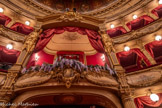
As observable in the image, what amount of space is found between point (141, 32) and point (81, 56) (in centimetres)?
507

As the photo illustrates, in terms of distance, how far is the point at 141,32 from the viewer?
805cm

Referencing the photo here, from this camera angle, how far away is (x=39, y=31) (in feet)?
26.0

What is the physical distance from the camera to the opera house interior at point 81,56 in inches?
187

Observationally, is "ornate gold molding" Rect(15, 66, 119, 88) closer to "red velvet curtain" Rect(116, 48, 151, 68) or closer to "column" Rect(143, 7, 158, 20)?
"red velvet curtain" Rect(116, 48, 151, 68)

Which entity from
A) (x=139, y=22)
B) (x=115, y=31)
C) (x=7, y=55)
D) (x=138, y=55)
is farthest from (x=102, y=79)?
(x=139, y=22)

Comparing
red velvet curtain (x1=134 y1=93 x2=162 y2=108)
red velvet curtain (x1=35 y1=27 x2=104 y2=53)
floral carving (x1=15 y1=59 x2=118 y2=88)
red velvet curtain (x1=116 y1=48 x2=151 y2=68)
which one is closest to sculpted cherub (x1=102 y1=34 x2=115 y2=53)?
red velvet curtain (x1=35 y1=27 x2=104 y2=53)

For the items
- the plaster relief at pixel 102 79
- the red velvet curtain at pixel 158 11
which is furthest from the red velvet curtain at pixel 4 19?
the red velvet curtain at pixel 158 11

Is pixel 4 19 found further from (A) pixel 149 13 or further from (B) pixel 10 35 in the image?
(A) pixel 149 13

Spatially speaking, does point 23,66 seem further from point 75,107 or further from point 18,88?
point 75,107

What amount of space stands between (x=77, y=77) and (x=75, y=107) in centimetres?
198

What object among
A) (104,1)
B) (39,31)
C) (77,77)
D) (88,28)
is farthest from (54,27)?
(104,1)

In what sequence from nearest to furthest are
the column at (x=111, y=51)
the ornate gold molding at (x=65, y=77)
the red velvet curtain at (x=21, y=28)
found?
1. the ornate gold molding at (x=65, y=77)
2. the column at (x=111, y=51)
3. the red velvet curtain at (x=21, y=28)

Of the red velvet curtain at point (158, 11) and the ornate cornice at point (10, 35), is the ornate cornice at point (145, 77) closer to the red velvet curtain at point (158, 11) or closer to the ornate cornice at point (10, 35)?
the red velvet curtain at point (158, 11)

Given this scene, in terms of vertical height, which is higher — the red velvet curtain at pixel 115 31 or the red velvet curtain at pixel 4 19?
the red velvet curtain at pixel 4 19
